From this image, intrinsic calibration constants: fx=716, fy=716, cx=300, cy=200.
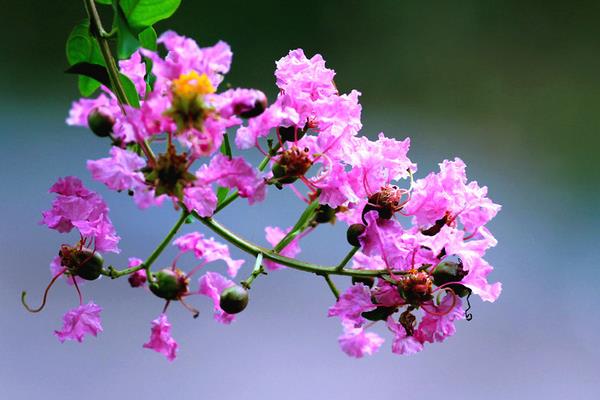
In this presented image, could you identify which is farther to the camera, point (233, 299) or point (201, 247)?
point (201, 247)

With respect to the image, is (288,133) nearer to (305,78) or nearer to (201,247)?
(305,78)

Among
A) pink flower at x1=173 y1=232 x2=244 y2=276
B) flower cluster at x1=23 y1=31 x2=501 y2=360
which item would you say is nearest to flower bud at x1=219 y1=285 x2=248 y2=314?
flower cluster at x1=23 y1=31 x2=501 y2=360

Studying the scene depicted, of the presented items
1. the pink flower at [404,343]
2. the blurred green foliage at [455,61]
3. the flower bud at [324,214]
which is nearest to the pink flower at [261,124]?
the flower bud at [324,214]

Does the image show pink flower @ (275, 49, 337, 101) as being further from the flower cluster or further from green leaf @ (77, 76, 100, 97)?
green leaf @ (77, 76, 100, 97)

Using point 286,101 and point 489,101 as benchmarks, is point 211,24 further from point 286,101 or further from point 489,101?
point 286,101

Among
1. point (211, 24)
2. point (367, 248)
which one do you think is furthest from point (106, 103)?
point (211, 24)

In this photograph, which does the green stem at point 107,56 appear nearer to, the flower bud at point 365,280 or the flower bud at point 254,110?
the flower bud at point 254,110

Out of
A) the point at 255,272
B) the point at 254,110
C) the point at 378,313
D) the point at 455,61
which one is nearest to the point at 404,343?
the point at 378,313
